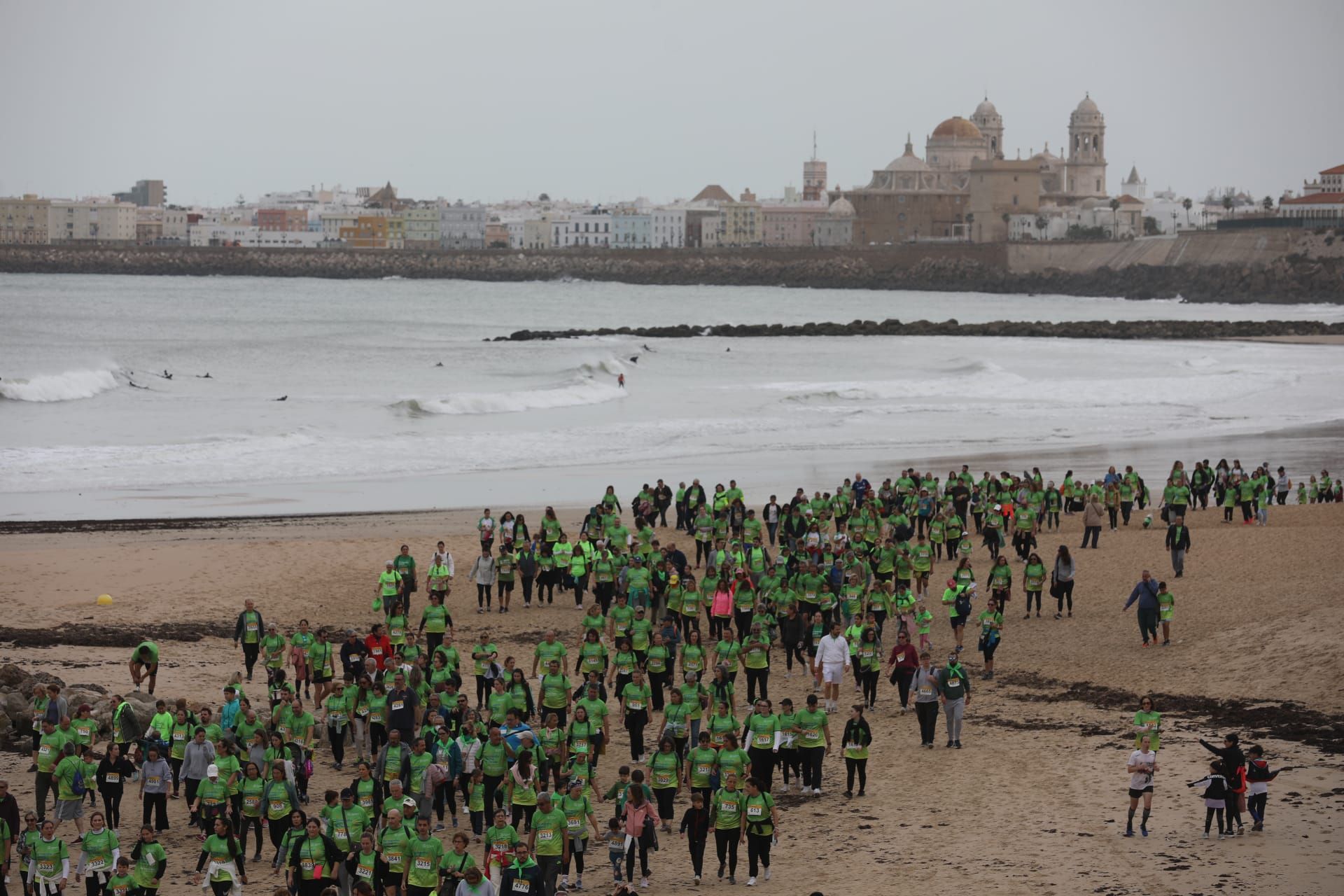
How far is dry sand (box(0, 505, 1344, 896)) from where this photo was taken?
1076 centimetres

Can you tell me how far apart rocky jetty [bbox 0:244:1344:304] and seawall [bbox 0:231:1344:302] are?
0.48 ft

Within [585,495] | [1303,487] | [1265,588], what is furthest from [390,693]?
[1303,487]

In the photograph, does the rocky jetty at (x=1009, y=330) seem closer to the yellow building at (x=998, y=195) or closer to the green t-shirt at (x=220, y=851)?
the green t-shirt at (x=220, y=851)

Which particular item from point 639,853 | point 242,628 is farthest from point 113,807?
point 242,628

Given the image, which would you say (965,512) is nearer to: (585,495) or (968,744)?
(585,495)

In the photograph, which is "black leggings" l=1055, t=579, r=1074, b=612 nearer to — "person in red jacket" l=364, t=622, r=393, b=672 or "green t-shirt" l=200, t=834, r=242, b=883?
"person in red jacket" l=364, t=622, r=393, b=672

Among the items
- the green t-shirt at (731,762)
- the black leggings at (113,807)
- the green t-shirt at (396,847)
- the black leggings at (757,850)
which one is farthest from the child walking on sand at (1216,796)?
the black leggings at (113,807)

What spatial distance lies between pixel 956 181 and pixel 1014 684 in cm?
16957

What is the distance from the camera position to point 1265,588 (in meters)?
18.0

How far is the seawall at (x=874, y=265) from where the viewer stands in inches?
4862

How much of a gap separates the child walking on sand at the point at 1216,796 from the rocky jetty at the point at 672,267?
122988 mm

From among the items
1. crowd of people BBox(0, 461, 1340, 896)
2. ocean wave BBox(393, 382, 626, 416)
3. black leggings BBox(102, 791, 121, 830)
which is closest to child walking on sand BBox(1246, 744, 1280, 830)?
crowd of people BBox(0, 461, 1340, 896)

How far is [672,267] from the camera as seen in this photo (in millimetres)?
169250

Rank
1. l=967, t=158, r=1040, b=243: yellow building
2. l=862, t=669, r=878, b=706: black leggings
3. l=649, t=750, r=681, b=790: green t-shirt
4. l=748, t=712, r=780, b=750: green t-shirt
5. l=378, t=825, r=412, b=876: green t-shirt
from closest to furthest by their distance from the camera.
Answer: l=378, t=825, r=412, b=876: green t-shirt
l=649, t=750, r=681, b=790: green t-shirt
l=748, t=712, r=780, b=750: green t-shirt
l=862, t=669, r=878, b=706: black leggings
l=967, t=158, r=1040, b=243: yellow building
